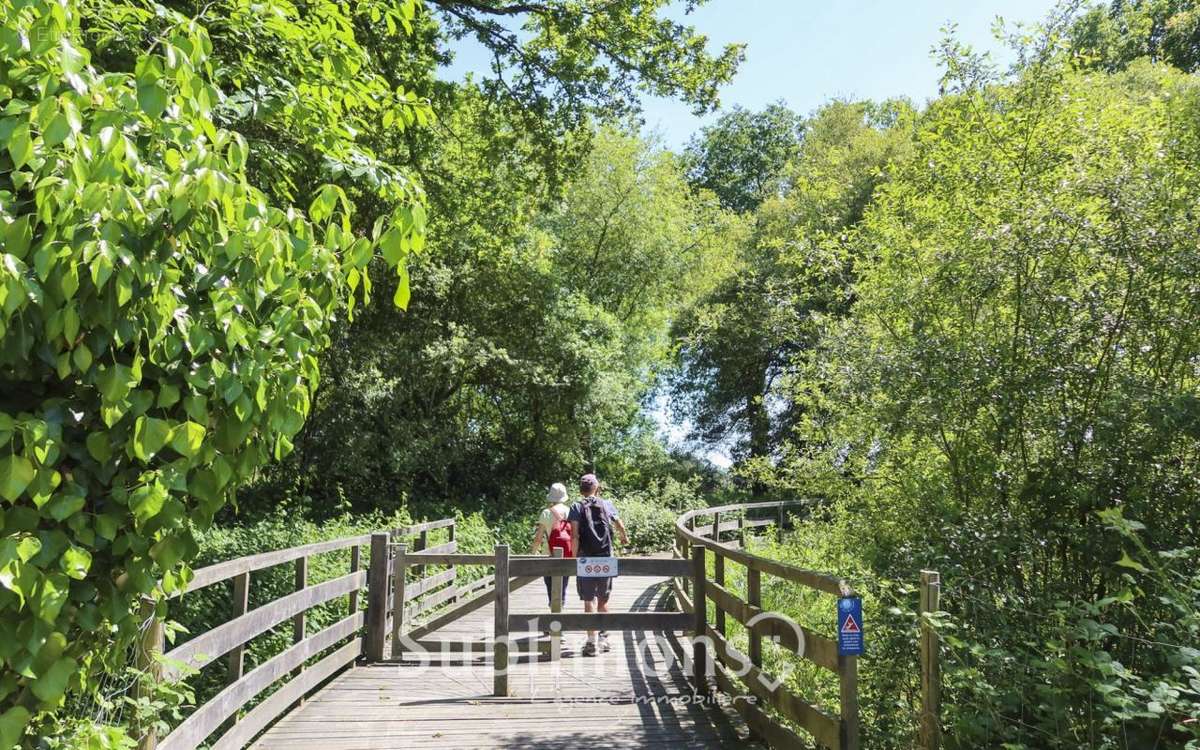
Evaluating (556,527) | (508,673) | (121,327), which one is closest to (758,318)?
(556,527)

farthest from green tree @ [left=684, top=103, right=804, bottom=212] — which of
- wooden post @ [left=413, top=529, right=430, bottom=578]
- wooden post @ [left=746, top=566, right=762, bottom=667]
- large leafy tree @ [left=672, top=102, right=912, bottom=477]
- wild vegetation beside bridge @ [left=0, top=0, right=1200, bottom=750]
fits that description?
wooden post @ [left=746, top=566, right=762, bottom=667]

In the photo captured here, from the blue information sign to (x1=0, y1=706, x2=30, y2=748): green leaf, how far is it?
334cm

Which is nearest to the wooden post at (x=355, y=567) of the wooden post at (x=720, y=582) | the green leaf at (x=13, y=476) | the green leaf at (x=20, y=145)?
the wooden post at (x=720, y=582)

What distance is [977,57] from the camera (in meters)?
6.70

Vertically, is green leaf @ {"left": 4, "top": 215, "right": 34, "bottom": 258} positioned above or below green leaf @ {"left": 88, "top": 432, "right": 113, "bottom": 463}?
above

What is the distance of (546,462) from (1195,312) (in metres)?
20.5

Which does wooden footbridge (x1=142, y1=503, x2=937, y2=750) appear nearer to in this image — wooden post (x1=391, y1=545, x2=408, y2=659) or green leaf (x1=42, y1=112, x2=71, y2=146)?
wooden post (x1=391, y1=545, x2=408, y2=659)

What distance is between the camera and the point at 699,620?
7.07 metres

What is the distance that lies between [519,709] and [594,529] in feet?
6.90

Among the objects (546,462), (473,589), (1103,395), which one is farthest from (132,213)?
(546,462)

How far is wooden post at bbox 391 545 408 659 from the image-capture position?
795 cm

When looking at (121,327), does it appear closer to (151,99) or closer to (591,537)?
(151,99)

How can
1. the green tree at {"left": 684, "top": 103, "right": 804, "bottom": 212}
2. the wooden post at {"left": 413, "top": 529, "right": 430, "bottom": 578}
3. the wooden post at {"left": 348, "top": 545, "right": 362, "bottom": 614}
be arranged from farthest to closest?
the green tree at {"left": 684, "top": 103, "right": 804, "bottom": 212} → the wooden post at {"left": 413, "top": 529, "right": 430, "bottom": 578} → the wooden post at {"left": 348, "top": 545, "right": 362, "bottom": 614}

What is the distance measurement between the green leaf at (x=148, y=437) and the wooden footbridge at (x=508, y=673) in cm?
152
